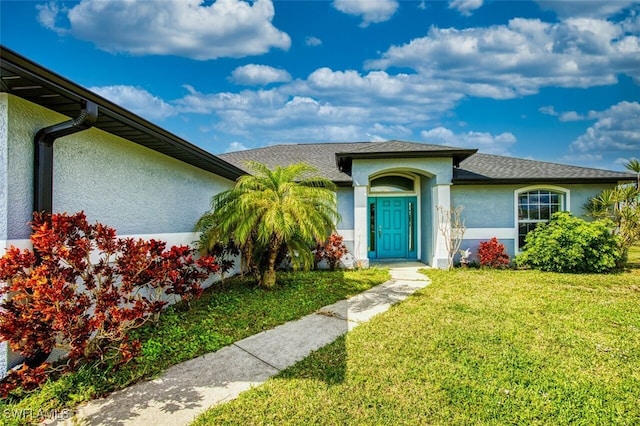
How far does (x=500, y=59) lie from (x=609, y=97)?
846 centimetres

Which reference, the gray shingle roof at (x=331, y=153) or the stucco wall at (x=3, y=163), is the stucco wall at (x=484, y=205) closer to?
the gray shingle roof at (x=331, y=153)

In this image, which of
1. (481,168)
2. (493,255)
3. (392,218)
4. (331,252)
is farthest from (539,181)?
(331,252)

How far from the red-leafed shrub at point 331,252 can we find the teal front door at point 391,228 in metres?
3.34

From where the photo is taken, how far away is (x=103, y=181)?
5.23 metres

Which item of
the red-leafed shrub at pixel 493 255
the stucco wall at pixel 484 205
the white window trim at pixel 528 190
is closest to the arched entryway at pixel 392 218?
the stucco wall at pixel 484 205

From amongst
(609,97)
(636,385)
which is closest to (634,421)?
(636,385)

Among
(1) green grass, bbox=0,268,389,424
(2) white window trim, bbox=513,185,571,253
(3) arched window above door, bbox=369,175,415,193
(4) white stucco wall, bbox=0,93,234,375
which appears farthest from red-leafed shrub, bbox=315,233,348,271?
(2) white window trim, bbox=513,185,571,253

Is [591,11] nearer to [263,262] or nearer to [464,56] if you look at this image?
[464,56]

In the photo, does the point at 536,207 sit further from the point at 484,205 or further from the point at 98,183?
the point at 98,183

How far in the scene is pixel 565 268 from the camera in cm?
1102

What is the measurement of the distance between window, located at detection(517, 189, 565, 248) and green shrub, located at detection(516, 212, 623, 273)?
1032 mm

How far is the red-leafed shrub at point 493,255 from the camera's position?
11914 millimetres

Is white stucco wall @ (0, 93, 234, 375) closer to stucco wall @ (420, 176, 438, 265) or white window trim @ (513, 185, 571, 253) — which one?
stucco wall @ (420, 176, 438, 265)

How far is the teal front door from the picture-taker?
14.8 m
